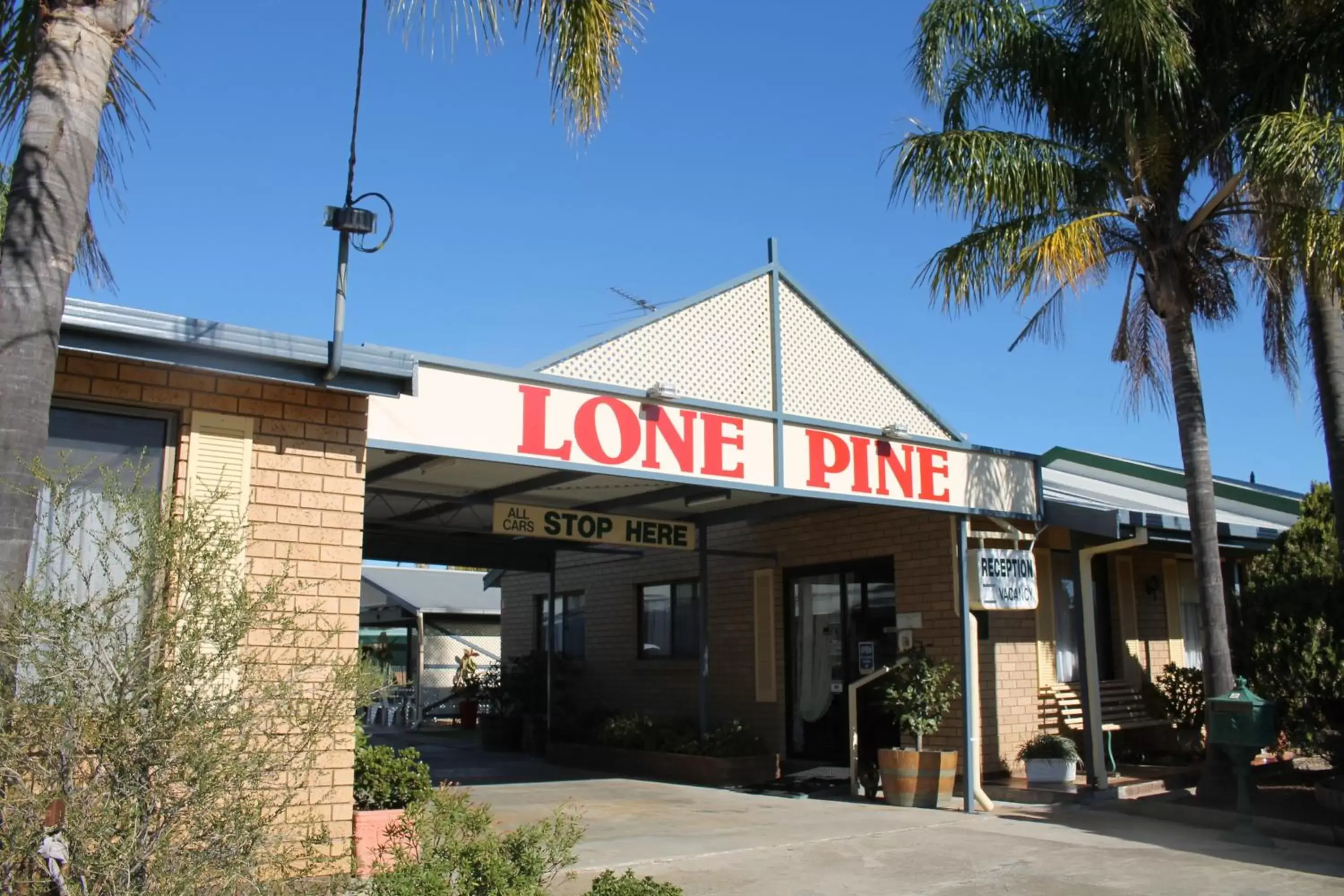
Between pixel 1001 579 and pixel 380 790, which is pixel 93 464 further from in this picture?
pixel 1001 579

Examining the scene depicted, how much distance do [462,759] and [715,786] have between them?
540 cm

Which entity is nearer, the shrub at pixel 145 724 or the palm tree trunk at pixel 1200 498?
the shrub at pixel 145 724

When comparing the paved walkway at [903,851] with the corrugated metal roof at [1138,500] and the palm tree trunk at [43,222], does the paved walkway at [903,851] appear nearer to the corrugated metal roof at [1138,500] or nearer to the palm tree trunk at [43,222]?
the corrugated metal roof at [1138,500]

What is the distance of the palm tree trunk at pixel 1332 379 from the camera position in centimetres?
1139

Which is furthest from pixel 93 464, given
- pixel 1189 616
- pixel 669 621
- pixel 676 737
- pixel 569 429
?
pixel 1189 616

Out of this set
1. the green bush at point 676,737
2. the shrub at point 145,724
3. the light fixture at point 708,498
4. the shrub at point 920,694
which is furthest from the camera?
the green bush at point 676,737

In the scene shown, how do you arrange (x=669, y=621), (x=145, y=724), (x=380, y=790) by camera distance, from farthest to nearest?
(x=669, y=621) < (x=380, y=790) < (x=145, y=724)

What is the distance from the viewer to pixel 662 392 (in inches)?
375

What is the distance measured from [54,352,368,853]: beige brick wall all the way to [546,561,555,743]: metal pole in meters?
10.5

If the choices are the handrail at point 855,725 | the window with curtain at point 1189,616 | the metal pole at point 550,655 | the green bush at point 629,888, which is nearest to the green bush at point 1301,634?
the handrail at point 855,725

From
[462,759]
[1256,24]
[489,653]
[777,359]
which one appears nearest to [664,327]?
[777,359]

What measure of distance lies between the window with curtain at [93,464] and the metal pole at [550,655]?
1127 cm

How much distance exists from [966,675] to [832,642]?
2848 millimetres

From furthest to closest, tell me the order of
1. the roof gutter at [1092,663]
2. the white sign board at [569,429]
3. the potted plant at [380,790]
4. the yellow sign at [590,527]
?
the roof gutter at [1092,663] → the yellow sign at [590,527] → the white sign board at [569,429] → the potted plant at [380,790]
